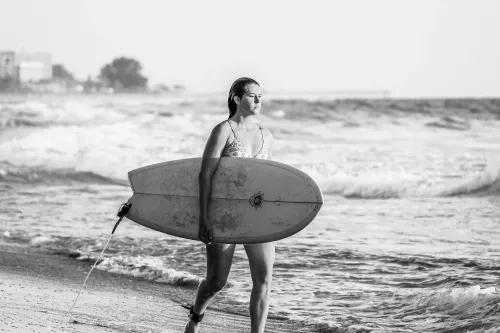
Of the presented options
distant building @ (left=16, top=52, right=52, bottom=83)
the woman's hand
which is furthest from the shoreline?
distant building @ (left=16, top=52, right=52, bottom=83)

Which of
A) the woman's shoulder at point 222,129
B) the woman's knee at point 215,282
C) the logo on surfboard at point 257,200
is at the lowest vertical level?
the woman's knee at point 215,282

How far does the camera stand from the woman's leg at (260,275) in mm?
3230

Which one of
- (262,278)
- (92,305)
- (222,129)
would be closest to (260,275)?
(262,278)

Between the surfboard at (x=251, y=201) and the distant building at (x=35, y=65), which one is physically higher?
the surfboard at (x=251, y=201)

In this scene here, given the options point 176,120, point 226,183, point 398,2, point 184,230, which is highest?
point 398,2

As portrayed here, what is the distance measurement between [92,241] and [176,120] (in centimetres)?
1731

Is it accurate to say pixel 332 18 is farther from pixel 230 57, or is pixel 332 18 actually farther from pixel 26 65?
pixel 26 65

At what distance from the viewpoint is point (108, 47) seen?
2772 cm

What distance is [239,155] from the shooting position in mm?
3309

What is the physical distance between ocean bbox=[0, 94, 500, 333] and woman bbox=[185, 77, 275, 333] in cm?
110

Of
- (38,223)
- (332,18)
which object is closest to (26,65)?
(332,18)

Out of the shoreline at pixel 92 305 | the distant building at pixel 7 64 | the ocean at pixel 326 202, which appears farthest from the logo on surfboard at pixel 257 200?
the distant building at pixel 7 64

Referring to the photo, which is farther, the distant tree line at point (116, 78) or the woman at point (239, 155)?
the distant tree line at point (116, 78)

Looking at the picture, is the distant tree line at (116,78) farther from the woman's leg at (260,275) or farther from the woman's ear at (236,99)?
the woman's leg at (260,275)
